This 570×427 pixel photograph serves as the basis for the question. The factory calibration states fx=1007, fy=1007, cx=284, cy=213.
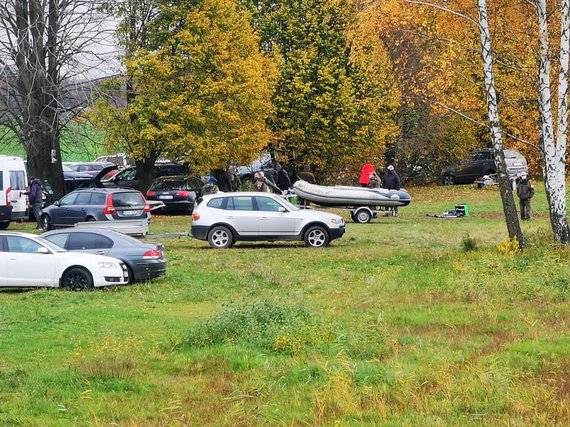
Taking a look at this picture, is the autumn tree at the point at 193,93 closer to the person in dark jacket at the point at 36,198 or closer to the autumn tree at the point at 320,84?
the autumn tree at the point at 320,84

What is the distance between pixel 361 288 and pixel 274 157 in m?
29.3

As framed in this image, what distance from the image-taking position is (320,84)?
157 ft

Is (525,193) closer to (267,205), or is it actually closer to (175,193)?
(267,205)

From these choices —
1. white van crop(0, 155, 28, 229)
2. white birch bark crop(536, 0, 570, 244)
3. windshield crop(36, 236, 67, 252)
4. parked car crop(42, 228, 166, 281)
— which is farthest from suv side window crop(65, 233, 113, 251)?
white van crop(0, 155, 28, 229)

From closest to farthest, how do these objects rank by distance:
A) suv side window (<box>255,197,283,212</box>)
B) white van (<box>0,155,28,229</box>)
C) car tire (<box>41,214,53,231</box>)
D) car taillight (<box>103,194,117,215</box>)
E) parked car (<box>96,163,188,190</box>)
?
suv side window (<box>255,197,283,212</box>) < car taillight (<box>103,194,117,215</box>) < car tire (<box>41,214,53,231</box>) < white van (<box>0,155,28,229</box>) < parked car (<box>96,163,188,190</box>)

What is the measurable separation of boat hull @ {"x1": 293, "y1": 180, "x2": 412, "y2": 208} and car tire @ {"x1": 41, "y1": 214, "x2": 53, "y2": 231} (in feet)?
29.6

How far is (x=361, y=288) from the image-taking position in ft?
64.6

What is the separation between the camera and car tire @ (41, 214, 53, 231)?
3341 cm

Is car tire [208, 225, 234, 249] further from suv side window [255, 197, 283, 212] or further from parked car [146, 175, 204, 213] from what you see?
parked car [146, 175, 204, 213]

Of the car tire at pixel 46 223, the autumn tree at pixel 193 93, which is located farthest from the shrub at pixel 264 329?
the autumn tree at pixel 193 93

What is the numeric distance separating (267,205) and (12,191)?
473 inches

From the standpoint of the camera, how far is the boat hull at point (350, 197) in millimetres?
35688

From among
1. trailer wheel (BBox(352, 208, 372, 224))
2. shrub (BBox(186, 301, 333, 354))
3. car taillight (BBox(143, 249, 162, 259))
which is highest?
trailer wheel (BBox(352, 208, 372, 224))

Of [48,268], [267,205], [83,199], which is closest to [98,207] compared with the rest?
[83,199]
